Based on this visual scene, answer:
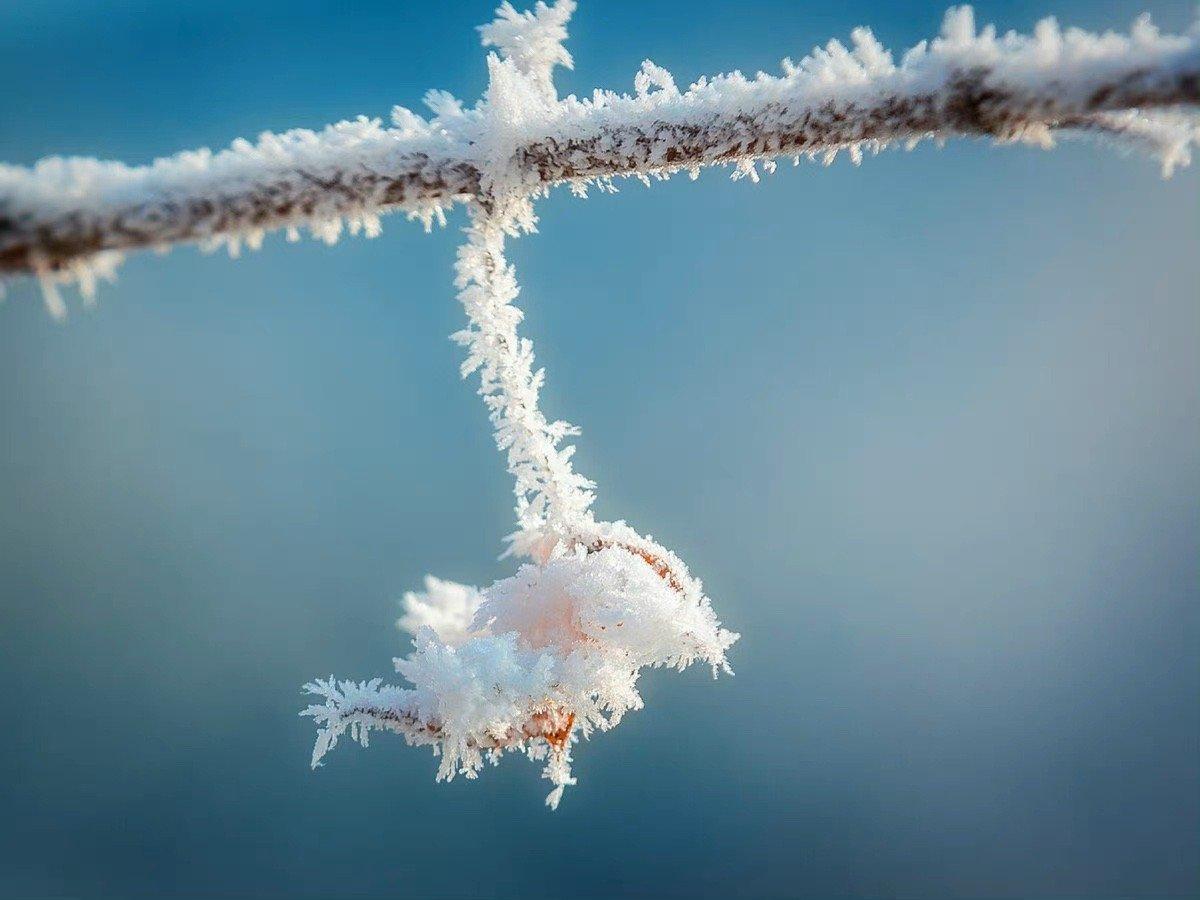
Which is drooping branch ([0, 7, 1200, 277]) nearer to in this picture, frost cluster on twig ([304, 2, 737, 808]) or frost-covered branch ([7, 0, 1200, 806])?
frost-covered branch ([7, 0, 1200, 806])

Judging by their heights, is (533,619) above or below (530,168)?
below

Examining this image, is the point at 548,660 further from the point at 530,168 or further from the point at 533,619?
the point at 530,168

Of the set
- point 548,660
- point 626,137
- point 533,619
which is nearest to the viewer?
point 626,137

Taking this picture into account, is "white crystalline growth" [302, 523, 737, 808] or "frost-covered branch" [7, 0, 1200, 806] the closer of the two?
"frost-covered branch" [7, 0, 1200, 806]

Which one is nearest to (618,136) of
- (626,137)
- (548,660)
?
(626,137)

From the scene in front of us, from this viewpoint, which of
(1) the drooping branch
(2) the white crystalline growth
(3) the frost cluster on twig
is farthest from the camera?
(2) the white crystalline growth

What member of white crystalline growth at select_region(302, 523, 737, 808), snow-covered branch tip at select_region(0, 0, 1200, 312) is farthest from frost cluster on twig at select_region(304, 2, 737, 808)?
snow-covered branch tip at select_region(0, 0, 1200, 312)
